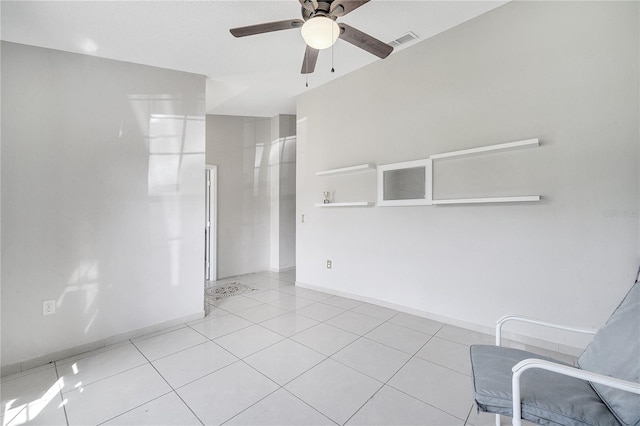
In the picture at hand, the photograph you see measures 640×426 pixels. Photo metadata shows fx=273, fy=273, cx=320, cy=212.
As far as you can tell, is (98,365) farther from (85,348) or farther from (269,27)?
(269,27)

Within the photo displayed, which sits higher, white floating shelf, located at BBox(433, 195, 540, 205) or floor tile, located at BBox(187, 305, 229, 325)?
white floating shelf, located at BBox(433, 195, 540, 205)

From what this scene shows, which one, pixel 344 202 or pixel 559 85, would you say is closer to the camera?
pixel 559 85

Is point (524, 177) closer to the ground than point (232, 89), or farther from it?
A: closer to the ground

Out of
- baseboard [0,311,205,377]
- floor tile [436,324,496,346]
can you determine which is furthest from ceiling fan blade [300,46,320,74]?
baseboard [0,311,205,377]

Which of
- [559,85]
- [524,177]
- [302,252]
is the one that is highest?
[559,85]

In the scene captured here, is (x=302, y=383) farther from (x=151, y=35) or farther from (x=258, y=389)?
(x=151, y=35)

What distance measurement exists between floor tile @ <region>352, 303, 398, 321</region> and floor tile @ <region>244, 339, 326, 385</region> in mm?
1052

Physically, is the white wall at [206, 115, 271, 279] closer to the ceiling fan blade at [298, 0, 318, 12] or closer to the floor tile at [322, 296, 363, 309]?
the floor tile at [322, 296, 363, 309]

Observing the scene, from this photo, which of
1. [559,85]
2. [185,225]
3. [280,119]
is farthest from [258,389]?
[280,119]

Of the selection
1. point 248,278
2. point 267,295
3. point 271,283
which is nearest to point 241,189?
point 248,278

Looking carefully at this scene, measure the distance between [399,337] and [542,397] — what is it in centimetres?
A: 152

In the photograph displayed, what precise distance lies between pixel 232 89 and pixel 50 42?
190 cm

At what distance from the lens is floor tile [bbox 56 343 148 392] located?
2080 mm

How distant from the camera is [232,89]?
393 centimetres
